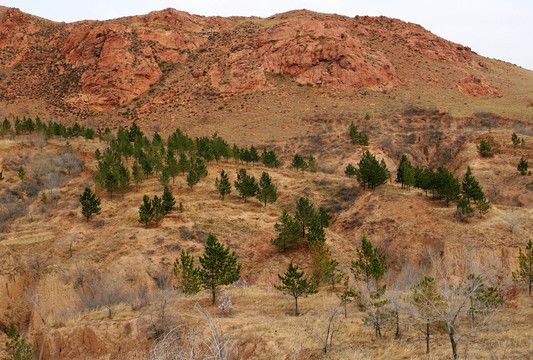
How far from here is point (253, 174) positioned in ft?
151

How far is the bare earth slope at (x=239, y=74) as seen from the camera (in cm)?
7594

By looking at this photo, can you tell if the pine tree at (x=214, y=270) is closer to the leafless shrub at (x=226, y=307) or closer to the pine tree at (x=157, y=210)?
the leafless shrub at (x=226, y=307)

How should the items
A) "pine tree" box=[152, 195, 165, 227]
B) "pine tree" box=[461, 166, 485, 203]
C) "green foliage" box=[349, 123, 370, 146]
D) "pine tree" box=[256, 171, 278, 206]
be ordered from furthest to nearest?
"green foliage" box=[349, 123, 370, 146]
"pine tree" box=[256, 171, 278, 206]
"pine tree" box=[461, 166, 485, 203]
"pine tree" box=[152, 195, 165, 227]

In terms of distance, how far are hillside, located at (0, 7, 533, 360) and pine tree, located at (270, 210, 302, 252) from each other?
759 mm

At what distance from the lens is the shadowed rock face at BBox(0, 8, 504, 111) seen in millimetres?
81812

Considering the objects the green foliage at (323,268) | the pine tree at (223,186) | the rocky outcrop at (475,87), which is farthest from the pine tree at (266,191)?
the rocky outcrop at (475,87)

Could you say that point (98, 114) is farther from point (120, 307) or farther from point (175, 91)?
point (120, 307)

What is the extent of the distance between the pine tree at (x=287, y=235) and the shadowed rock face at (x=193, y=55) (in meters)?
58.1

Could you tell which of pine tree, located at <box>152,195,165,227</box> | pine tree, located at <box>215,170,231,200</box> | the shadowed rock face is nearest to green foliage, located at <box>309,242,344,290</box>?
pine tree, located at <box>152,195,165,227</box>

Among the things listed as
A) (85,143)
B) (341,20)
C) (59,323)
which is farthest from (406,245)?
Result: (341,20)

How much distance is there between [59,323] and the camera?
16547mm

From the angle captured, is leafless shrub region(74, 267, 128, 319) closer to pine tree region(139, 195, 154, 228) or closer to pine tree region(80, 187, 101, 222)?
pine tree region(139, 195, 154, 228)

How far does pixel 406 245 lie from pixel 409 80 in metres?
67.5

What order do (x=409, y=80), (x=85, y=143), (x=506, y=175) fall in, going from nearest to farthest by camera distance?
(x=506, y=175) → (x=85, y=143) → (x=409, y=80)
